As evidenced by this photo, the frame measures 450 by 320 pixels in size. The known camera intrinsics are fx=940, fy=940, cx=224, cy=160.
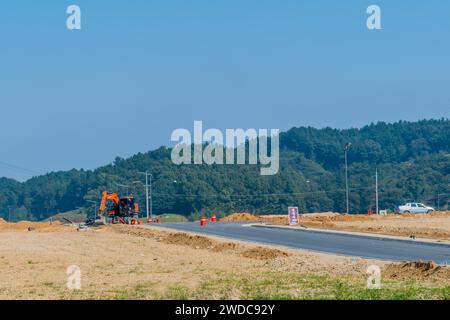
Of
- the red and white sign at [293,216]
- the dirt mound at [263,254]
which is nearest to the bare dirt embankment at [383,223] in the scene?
the red and white sign at [293,216]

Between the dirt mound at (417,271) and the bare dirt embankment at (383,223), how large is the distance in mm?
22296

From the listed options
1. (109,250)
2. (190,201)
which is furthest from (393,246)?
(190,201)

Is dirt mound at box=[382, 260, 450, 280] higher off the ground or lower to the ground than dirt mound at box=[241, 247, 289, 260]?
higher

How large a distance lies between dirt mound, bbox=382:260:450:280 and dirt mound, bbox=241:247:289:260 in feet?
27.1

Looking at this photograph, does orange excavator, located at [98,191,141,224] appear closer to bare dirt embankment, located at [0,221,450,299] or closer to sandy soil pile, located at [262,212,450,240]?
sandy soil pile, located at [262,212,450,240]

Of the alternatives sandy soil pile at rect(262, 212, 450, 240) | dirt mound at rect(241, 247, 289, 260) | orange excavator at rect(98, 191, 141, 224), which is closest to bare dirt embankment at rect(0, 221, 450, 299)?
dirt mound at rect(241, 247, 289, 260)

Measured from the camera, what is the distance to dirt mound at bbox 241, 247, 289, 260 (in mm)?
35925

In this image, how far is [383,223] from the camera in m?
76.8

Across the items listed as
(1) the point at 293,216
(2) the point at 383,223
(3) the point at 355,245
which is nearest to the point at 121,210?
(1) the point at 293,216

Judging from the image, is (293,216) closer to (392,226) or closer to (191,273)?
(392,226)

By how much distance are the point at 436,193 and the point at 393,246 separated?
135662mm

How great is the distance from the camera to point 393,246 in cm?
4197

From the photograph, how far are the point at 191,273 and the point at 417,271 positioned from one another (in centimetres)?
657
